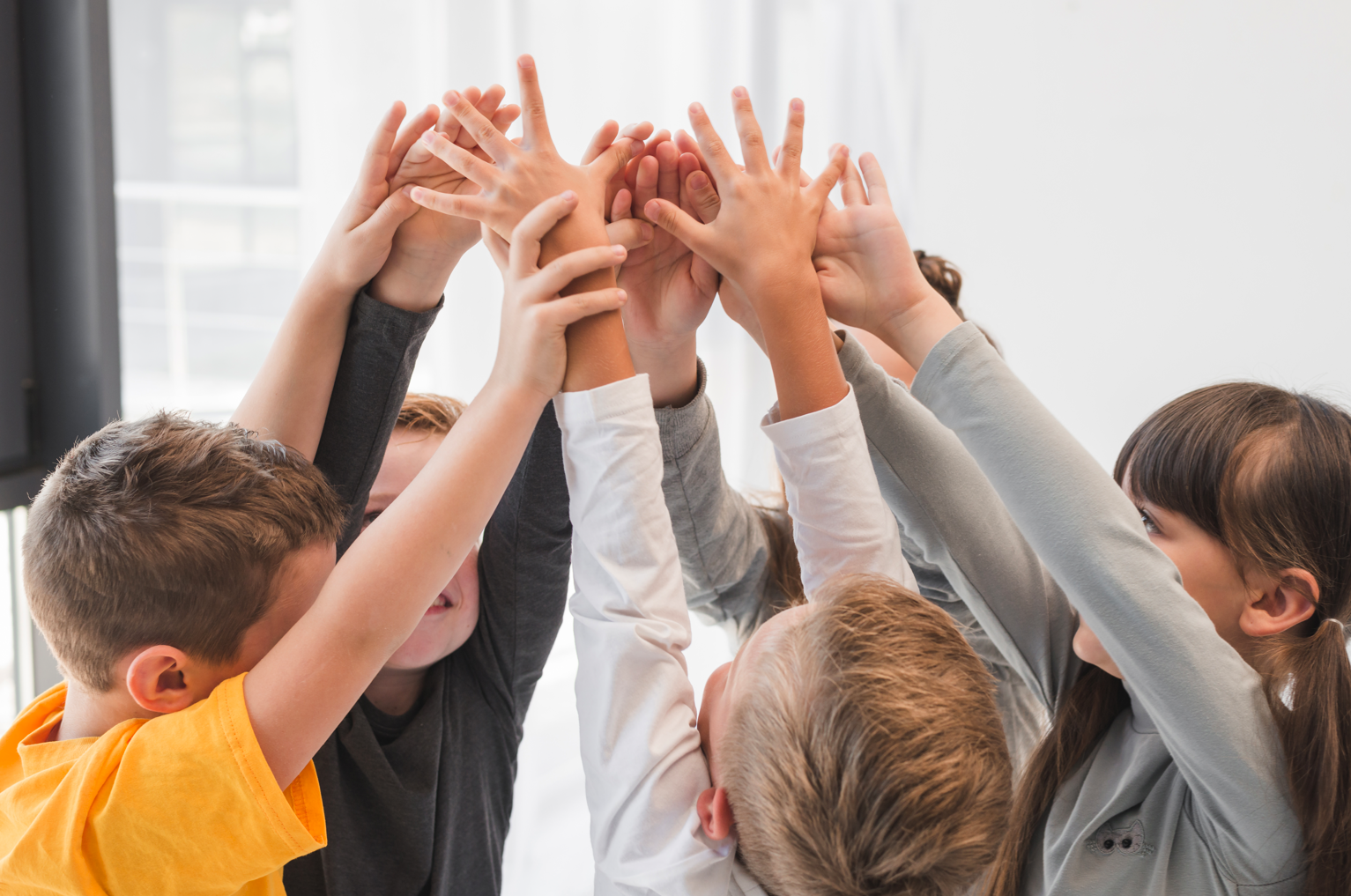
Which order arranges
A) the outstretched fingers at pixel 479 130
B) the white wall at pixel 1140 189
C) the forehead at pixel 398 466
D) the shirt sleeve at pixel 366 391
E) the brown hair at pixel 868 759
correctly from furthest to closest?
1. the white wall at pixel 1140 189
2. the forehead at pixel 398 466
3. the shirt sleeve at pixel 366 391
4. the outstretched fingers at pixel 479 130
5. the brown hair at pixel 868 759

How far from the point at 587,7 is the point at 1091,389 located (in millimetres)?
1155

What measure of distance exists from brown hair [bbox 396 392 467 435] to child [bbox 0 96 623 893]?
0.23 metres

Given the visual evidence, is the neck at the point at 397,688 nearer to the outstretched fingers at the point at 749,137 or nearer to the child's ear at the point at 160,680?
the child's ear at the point at 160,680

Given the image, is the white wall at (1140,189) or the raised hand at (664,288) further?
the white wall at (1140,189)

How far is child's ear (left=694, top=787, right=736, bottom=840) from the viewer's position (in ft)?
1.92

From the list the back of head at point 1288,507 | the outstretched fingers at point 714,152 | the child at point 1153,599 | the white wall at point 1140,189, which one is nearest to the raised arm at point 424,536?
the outstretched fingers at point 714,152

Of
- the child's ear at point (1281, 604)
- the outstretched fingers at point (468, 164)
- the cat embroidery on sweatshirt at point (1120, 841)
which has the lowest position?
the cat embroidery on sweatshirt at point (1120, 841)

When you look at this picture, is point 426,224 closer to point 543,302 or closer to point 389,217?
point 389,217

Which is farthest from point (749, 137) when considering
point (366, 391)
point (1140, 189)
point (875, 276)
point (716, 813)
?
point (1140, 189)

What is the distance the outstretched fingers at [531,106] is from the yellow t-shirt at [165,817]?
40 centimetres

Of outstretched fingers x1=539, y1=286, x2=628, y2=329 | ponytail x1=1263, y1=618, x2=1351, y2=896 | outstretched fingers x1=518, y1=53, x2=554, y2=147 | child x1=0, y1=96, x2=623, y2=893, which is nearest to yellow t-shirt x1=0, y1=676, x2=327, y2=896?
child x1=0, y1=96, x2=623, y2=893

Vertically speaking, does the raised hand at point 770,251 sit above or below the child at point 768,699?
above

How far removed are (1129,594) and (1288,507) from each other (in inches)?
7.7

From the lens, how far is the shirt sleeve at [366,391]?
2.43 feet
